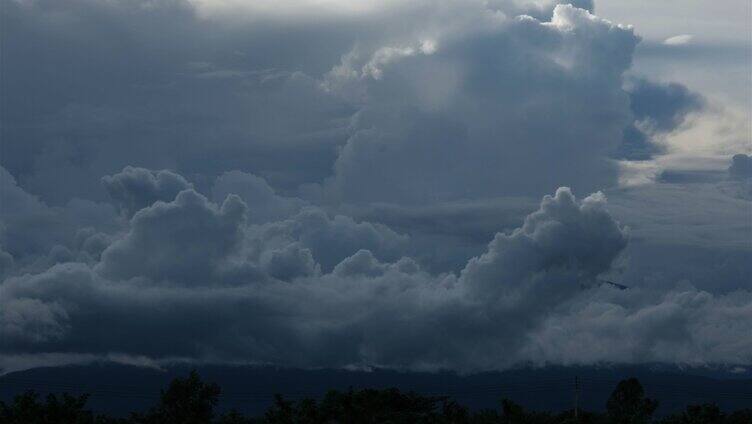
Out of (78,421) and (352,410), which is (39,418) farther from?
(352,410)

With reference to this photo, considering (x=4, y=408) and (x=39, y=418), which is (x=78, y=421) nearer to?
(x=39, y=418)

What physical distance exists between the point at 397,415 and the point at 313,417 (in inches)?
470

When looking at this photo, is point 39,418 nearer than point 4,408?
Yes

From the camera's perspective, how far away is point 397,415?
642 ft

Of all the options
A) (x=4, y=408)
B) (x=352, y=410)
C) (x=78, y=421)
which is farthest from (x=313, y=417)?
(x=4, y=408)

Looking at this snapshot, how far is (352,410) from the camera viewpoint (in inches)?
7702

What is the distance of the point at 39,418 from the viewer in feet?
608

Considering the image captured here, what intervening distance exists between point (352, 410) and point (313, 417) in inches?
222

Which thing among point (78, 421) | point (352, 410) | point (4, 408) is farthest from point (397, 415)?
point (4, 408)

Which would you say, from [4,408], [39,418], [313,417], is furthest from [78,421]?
[313,417]

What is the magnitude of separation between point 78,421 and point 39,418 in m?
5.17

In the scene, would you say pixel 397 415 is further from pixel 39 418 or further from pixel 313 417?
pixel 39 418

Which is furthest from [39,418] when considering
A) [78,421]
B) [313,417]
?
[313,417]

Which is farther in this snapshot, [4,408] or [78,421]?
[4,408]
